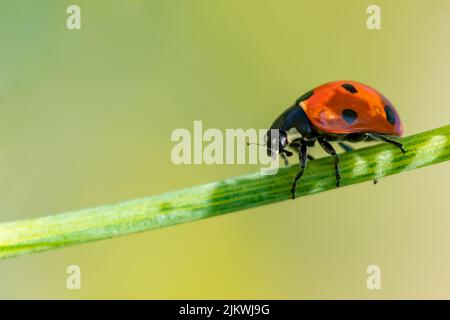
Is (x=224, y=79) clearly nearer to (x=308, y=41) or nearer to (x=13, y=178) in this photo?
(x=308, y=41)

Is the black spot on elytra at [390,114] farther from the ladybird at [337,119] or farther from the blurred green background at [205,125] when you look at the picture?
the blurred green background at [205,125]

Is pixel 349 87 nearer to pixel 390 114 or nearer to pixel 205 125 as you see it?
pixel 390 114

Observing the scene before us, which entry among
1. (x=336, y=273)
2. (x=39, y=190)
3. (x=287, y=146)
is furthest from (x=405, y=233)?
(x=39, y=190)

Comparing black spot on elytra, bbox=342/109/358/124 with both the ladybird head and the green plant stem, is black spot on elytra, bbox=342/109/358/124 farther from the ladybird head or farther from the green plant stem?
the green plant stem

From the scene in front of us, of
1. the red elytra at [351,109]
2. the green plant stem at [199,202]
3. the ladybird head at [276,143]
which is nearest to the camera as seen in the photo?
the green plant stem at [199,202]

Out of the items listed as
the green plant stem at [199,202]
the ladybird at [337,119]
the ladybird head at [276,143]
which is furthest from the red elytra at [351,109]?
the green plant stem at [199,202]

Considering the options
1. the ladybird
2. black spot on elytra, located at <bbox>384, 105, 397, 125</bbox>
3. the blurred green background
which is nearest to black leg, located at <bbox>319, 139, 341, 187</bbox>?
the ladybird
